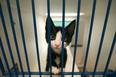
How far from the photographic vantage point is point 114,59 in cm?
76

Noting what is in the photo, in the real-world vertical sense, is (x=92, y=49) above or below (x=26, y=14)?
below

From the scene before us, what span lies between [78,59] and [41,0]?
83cm

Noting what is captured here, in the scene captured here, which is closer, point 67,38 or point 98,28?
point 67,38

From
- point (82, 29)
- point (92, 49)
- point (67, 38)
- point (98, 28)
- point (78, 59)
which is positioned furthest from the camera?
point (78, 59)

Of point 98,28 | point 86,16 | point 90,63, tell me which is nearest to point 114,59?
point 98,28

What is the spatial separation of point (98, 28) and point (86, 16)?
26 cm

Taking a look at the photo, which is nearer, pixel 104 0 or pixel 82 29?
pixel 104 0

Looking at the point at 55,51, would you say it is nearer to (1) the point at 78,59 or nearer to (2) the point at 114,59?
(2) the point at 114,59

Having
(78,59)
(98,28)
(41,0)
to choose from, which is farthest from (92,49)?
(41,0)

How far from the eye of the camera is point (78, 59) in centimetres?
141

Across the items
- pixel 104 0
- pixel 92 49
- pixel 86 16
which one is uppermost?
pixel 104 0

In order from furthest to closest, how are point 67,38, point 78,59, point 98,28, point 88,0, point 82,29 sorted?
point 78,59 → point 82,29 → point 98,28 → point 88,0 → point 67,38

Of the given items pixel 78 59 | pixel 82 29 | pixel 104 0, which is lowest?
pixel 78 59

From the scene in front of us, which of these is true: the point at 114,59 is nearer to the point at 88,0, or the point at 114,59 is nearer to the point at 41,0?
the point at 88,0
